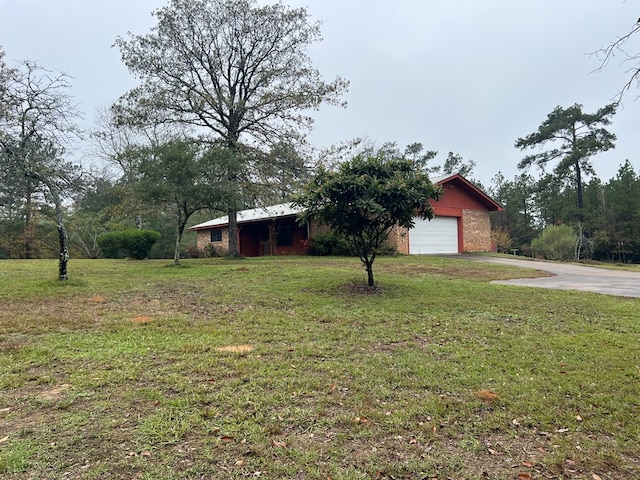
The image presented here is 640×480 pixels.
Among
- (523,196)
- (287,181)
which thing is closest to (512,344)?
(287,181)

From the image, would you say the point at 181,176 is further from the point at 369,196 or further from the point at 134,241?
the point at 134,241

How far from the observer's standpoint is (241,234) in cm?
2706

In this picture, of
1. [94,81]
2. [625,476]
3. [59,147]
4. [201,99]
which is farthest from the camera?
[201,99]

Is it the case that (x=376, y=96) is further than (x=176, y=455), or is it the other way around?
(x=376, y=96)

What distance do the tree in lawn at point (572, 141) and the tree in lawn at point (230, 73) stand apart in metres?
26.5

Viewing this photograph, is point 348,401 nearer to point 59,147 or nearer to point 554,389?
point 554,389

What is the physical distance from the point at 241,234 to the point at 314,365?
23.6 metres

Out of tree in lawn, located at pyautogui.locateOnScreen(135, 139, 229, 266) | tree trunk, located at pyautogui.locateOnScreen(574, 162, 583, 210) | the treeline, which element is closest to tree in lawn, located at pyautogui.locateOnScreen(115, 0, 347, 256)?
tree in lawn, located at pyautogui.locateOnScreen(135, 139, 229, 266)

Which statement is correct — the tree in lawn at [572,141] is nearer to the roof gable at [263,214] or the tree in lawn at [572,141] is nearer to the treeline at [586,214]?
the treeline at [586,214]

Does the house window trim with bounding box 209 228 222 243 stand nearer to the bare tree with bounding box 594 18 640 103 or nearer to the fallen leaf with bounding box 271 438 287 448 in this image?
the fallen leaf with bounding box 271 438 287 448

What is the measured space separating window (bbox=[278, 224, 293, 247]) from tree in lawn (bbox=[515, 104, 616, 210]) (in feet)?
88.6

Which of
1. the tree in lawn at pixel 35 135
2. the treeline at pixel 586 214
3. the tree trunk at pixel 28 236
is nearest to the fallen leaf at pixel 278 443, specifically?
the tree in lawn at pixel 35 135

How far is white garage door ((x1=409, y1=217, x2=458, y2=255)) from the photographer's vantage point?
66.8 ft

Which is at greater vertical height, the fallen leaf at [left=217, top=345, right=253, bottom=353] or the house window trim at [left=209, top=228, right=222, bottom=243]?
the house window trim at [left=209, top=228, right=222, bottom=243]
